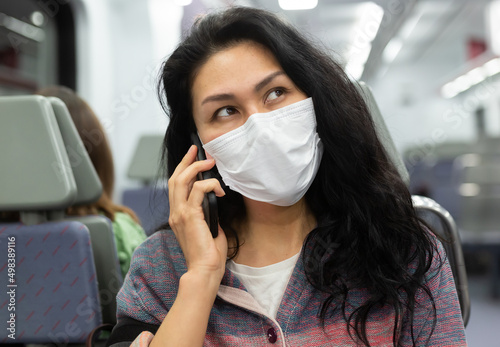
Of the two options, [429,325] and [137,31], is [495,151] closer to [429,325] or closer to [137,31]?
[137,31]

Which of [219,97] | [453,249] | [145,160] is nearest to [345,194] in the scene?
[219,97]

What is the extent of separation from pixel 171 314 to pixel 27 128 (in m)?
0.73

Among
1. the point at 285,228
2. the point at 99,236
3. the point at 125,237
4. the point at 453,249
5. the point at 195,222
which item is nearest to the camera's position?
the point at 195,222

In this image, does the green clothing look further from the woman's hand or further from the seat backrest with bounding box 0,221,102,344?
the woman's hand

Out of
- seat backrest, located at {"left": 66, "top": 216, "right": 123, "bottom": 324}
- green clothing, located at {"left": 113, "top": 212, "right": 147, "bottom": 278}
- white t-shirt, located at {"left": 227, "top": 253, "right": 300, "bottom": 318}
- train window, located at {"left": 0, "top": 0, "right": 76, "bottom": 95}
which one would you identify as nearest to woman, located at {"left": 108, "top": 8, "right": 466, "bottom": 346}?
white t-shirt, located at {"left": 227, "top": 253, "right": 300, "bottom": 318}

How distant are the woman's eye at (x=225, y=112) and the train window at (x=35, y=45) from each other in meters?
3.14

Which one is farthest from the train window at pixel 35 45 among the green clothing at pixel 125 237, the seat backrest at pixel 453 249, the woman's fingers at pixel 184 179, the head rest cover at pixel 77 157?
the seat backrest at pixel 453 249

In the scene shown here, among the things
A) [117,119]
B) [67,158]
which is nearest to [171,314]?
[67,158]

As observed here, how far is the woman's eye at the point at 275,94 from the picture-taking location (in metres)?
1.20

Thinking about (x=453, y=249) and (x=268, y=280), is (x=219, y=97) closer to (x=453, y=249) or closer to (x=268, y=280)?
(x=268, y=280)

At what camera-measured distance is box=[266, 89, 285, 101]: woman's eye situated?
3.95 ft

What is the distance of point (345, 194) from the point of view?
48.8 inches

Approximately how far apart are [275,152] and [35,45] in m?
3.91

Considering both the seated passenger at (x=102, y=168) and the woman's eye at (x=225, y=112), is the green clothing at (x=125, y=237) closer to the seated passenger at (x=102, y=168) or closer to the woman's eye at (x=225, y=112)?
the seated passenger at (x=102, y=168)
